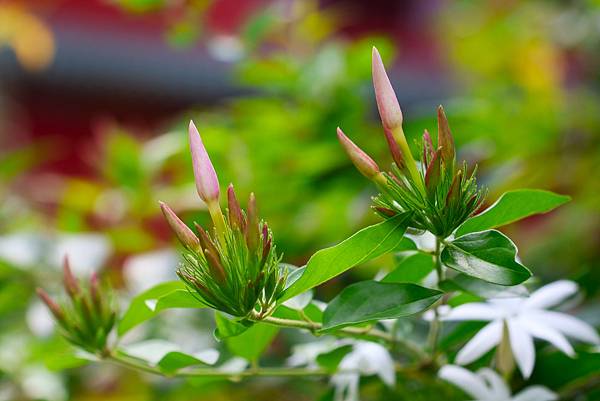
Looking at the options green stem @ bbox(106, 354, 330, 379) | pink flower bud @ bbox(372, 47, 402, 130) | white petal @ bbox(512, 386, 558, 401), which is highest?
pink flower bud @ bbox(372, 47, 402, 130)

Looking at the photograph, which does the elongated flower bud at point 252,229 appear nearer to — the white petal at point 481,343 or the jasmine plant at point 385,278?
the jasmine plant at point 385,278

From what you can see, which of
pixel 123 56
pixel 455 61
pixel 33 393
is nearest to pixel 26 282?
pixel 33 393

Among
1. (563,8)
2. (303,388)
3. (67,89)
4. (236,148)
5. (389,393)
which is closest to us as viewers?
(389,393)

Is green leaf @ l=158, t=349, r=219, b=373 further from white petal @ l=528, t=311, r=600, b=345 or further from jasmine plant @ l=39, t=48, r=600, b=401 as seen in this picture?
white petal @ l=528, t=311, r=600, b=345

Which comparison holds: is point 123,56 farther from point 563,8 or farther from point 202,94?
point 563,8

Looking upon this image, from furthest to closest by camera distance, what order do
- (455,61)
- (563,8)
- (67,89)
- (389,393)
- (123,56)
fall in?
(67,89), (123,56), (455,61), (563,8), (389,393)

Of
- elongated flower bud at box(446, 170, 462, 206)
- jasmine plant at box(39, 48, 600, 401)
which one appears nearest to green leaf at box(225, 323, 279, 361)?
jasmine plant at box(39, 48, 600, 401)

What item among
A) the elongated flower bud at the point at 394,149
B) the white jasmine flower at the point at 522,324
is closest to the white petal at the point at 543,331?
the white jasmine flower at the point at 522,324
